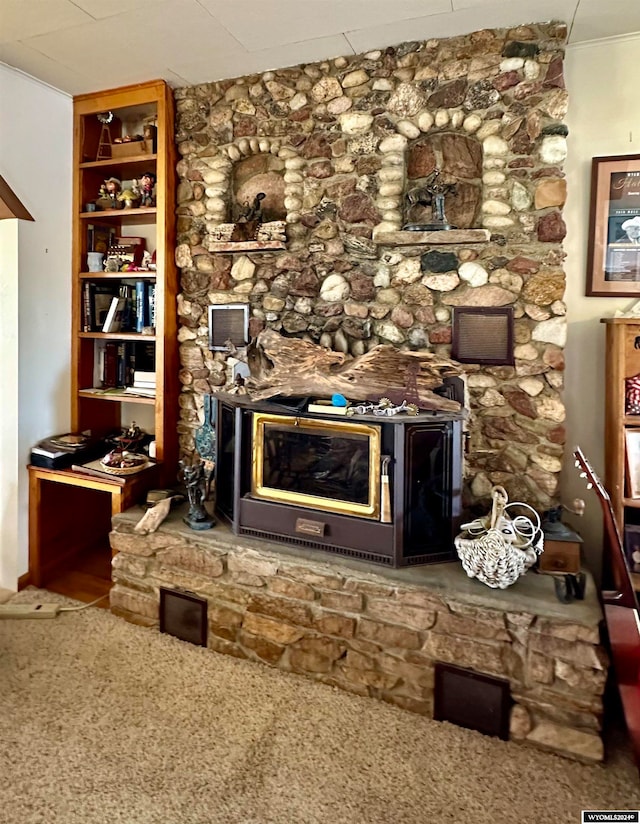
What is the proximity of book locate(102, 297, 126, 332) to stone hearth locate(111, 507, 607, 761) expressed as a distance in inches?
45.1

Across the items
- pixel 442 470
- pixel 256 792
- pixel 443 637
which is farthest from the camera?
pixel 442 470

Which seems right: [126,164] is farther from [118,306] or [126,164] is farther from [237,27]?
[237,27]

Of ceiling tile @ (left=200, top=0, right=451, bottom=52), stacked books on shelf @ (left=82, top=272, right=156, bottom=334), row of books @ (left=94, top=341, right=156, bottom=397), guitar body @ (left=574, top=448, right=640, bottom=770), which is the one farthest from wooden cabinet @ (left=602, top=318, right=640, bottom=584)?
row of books @ (left=94, top=341, right=156, bottom=397)

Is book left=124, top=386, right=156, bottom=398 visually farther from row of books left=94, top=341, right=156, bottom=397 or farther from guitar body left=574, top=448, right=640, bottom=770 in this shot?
guitar body left=574, top=448, right=640, bottom=770

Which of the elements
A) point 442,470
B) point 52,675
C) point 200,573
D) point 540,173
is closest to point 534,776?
point 442,470

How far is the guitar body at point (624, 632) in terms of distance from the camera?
5.55 ft

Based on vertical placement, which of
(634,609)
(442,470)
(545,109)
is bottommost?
(634,609)

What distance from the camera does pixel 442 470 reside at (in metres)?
2.10

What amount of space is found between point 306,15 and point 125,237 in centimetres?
163

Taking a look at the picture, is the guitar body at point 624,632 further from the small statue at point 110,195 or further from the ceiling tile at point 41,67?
the ceiling tile at point 41,67

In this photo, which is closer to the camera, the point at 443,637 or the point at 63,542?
the point at 443,637

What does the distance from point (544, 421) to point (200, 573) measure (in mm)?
1648

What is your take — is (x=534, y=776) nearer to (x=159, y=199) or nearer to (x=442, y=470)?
(x=442, y=470)

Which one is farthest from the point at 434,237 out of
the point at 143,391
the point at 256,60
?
the point at 143,391
